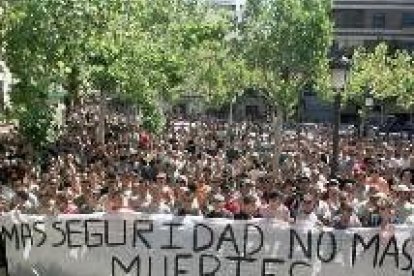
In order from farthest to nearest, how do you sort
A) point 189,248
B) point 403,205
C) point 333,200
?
point 333,200 < point 403,205 < point 189,248

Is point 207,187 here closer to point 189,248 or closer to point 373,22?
point 189,248

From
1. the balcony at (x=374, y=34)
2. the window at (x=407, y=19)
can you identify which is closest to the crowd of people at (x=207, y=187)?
the balcony at (x=374, y=34)

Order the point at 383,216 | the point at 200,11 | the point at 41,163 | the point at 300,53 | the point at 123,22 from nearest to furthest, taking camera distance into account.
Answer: the point at 383,216 < the point at 41,163 < the point at 123,22 < the point at 300,53 < the point at 200,11

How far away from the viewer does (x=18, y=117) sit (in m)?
17.7

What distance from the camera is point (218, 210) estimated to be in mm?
13148

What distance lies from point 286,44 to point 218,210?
22784 mm

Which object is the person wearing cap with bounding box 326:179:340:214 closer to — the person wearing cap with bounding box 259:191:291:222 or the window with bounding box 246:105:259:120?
the person wearing cap with bounding box 259:191:291:222

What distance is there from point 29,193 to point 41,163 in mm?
6765

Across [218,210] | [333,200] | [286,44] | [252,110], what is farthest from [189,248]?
[252,110]

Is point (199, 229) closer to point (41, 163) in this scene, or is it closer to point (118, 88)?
point (41, 163)

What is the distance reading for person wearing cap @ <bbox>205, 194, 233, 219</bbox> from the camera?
13.0 m

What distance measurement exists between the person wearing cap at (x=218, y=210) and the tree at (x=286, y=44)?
20.9 m

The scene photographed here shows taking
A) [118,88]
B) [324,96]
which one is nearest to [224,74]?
[324,96]

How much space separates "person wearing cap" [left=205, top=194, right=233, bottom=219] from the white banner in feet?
0.68
